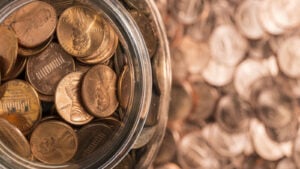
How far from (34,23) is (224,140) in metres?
0.40

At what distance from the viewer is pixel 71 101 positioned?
74cm

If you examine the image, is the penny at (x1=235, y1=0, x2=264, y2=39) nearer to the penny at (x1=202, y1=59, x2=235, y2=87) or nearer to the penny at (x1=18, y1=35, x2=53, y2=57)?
the penny at (x1=202, y1=59, x2=235, y2=87)

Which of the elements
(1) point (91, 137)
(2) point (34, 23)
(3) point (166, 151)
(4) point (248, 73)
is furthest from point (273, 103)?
(2) point (34, 23)

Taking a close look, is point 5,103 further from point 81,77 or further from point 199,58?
point 199,58

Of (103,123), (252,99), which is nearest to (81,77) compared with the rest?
(103,123)

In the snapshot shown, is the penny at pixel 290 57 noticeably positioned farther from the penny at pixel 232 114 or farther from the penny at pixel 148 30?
the penny at pixel 148 30

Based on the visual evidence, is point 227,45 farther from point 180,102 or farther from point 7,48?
point 7,48

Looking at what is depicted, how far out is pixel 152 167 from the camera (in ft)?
2.69

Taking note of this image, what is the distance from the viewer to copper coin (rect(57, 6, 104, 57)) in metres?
0.72

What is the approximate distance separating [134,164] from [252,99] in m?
0.24

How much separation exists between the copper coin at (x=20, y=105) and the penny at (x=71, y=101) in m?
0.04

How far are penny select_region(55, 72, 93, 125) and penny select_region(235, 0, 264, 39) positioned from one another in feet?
0.98

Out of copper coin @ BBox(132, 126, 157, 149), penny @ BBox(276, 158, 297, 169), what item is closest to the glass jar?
copper coin @ BBox(132, 126, 157, 149)

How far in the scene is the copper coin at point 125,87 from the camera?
733 mm
